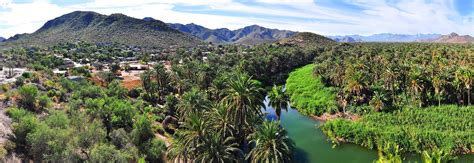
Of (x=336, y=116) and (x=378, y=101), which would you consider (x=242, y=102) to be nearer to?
(x=336, y=116)

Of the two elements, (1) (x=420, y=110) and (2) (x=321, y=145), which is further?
(1) (x=420, y=110)

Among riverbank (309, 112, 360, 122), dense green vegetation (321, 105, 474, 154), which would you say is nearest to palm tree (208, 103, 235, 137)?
dense green vegetation (321, 105, 474, 154)

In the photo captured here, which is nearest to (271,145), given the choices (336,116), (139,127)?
(139,127)

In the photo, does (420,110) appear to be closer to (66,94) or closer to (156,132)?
(156,132)

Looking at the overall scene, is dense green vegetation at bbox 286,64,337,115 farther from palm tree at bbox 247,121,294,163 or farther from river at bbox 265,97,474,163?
palm tree at bbox 247,121,294,163

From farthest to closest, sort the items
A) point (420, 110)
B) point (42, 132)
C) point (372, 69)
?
point (372, 69)
point (420, 110)
point (42, 132)

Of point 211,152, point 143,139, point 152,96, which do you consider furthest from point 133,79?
point 211,152

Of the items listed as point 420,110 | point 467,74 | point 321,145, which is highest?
point 467,74
